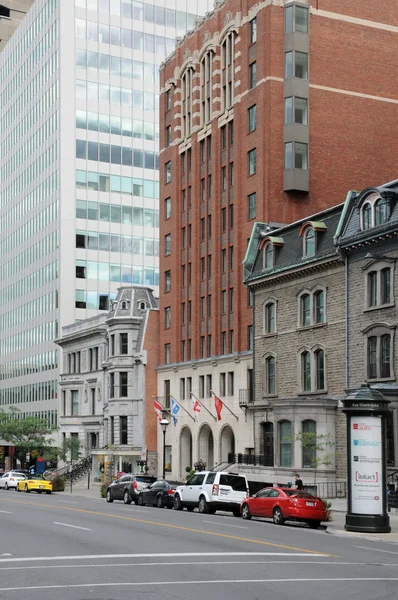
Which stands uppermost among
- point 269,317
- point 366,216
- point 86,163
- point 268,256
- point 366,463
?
point 86,163

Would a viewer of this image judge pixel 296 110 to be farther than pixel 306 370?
Yes

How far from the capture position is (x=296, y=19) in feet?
208

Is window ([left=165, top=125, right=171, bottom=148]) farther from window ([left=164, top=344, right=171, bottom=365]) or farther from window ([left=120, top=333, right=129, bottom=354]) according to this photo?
window ([left=164, top=344, right=171, bottom=365])

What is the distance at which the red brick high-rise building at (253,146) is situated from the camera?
2466 inches

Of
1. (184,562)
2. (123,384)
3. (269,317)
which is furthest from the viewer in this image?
(123,384)

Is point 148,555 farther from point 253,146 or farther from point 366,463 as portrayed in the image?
point 253,146

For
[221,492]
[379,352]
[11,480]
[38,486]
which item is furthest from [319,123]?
[11,480]

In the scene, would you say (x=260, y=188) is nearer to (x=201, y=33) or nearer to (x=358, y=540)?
(x=201, y=33)

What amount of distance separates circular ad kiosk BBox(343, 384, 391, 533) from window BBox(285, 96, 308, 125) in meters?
35.0

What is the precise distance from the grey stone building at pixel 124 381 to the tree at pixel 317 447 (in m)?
27.9

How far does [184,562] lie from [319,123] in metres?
47.1

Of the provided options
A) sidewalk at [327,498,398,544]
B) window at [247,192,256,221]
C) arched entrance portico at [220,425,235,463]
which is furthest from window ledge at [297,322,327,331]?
arched entrance portico at [220,425,235,463]

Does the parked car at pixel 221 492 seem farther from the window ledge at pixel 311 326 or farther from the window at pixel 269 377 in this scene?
the window at pixel 269 377

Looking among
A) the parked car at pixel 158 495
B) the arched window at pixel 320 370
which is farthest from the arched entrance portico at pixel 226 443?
the parked car at pixel 158 495
